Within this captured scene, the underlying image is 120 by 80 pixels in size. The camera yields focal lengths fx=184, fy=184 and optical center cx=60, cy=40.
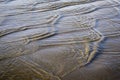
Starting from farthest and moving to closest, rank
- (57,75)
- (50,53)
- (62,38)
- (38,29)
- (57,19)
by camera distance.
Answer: (57,19), (38,29), (62,38), (50,53), (57,75)

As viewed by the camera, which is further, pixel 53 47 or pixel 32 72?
pixel 53 47

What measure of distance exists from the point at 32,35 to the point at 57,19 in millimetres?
293

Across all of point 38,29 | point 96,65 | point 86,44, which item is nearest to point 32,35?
point 38,29

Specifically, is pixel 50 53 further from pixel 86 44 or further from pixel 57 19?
pixel 57 19

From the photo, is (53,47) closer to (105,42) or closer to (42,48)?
(42,48)

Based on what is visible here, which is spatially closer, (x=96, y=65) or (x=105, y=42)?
(x=96, y=65)

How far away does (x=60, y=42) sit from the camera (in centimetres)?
96

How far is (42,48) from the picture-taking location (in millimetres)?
921

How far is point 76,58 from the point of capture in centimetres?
84

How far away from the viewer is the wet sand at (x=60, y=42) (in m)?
0.78

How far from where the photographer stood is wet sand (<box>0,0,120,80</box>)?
30.8 inches

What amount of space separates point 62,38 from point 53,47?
9 centimetres

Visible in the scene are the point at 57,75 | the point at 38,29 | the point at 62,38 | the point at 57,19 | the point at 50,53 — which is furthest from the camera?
the point at 57,19

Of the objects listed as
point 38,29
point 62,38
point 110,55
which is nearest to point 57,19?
point 38,29
